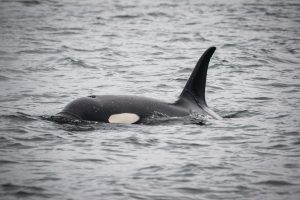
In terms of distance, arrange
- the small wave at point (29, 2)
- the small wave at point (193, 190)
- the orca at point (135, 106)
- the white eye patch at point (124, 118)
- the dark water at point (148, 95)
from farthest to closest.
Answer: the small wave at point (29, 2) < the white eye patch at point (124, 118) < the orca at point (135, 106) < the dark water at point (148, 95) < the small wave at point (193, 190)

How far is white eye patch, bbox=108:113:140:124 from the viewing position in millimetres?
9711

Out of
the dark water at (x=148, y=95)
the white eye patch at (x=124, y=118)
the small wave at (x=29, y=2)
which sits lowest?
the dark water at (x=148, y=95)

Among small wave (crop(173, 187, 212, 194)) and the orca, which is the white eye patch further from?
small wave (crop(173, 187, 212, 194))

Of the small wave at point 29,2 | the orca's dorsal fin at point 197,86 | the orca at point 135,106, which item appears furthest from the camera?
the small wave at point 29,2

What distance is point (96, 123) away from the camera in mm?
9664

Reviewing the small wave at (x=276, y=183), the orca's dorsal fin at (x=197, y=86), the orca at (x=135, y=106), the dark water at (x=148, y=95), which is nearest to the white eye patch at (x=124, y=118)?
the orca at (x=135, y=106)

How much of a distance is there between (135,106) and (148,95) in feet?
12.2

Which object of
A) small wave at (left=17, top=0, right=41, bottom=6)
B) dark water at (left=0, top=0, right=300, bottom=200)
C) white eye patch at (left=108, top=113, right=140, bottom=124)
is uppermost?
small wave at (left=17, top=0, right=41, bottom=6)

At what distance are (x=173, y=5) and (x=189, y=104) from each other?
2930 cm

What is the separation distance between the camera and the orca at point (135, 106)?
9609 mm

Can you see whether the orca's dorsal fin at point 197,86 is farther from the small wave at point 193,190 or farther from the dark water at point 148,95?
the small wave at point 193,190

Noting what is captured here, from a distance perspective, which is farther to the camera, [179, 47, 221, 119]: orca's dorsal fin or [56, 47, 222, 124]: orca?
[179, 47, 221, 119]: orca's dorsal fin

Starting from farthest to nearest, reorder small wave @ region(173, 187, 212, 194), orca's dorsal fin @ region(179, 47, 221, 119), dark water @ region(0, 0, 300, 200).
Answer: orca's dorsal fin @ region(179, 47, 221, 119) < dark water @ region(0, 0, 300, 200) < small wave @ region(173, 187, 212, 194)

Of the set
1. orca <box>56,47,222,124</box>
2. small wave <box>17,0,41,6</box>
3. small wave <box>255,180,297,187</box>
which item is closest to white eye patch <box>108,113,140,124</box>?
orca <box>56,47,222,124</box>
